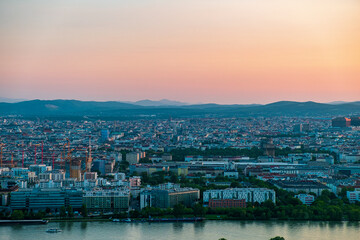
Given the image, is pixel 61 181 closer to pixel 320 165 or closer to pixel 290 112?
pixel 320 165

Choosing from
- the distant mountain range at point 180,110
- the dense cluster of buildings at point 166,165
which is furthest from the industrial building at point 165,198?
the distant mountain range at point 180,110

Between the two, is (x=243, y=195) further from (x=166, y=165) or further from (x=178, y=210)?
(x=166, y=165)

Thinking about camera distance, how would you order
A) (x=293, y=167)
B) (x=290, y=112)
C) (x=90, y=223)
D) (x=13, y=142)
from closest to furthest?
(x=90, y=223)
(x=293, y=167)
(x=13, y=142)
(x=290, y=112)

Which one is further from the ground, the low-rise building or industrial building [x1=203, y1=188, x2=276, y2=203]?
industrial building [x1=203, y1=188, x2=276, y2=203]

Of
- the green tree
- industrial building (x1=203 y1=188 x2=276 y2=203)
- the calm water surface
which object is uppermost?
industrial building (x1=203 y1=188 x2=276 y2=203)

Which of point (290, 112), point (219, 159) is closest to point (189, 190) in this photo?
point (219, 159)

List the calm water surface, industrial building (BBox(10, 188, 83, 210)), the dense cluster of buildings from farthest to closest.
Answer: the dense cluster of buildings, industrial building (BBox(10, 188, 83, 210)), the calm water surface

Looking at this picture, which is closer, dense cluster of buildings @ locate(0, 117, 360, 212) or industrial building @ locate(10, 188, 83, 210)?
industrial building @ locate(10, 188, 83, 210)

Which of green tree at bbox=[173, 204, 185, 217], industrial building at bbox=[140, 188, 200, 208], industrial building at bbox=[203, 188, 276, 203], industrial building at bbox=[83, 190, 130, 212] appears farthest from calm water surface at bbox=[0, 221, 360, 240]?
industrial building at bbox=[203, 188, 276, 203]

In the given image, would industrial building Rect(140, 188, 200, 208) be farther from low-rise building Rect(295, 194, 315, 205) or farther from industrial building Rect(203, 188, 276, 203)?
low-rise building Rect(295, 194, 315, 205)
